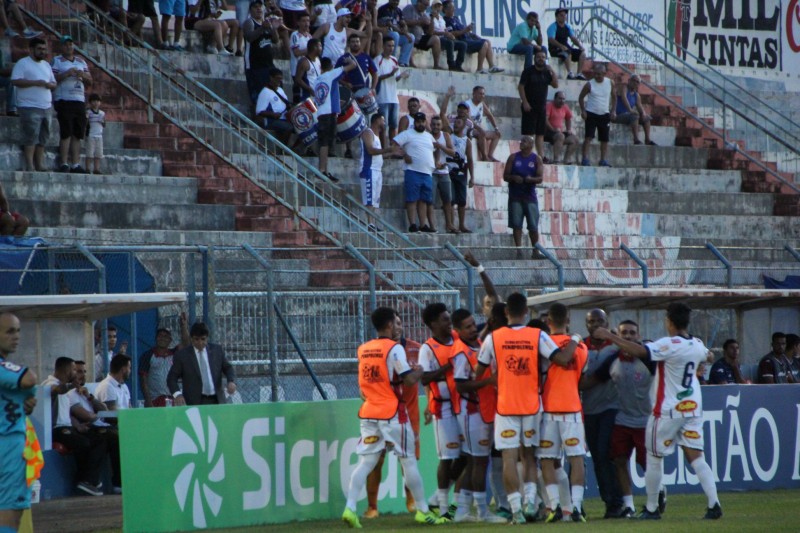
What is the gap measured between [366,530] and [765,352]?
831cm

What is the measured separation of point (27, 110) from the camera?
19594 millimetres

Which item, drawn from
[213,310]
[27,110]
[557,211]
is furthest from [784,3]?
[213,310]

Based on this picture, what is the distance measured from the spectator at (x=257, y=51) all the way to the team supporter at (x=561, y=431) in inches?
448

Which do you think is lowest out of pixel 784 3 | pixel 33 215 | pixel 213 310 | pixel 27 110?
pixel 213 310

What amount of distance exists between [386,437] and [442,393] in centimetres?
72

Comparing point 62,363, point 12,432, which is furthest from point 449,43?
point 12,432

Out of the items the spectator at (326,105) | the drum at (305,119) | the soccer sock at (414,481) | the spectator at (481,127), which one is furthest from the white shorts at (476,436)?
the spectator at (481,127)

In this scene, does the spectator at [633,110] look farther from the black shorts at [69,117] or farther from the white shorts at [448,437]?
the white shorts at [448,437]

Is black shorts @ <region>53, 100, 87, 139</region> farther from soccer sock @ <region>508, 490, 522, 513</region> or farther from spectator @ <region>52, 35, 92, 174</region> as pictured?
soccer sock @ <region>508, 490, 522, 513</region>

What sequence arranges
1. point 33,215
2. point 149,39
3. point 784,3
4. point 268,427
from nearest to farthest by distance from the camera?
point 268,427
point 33,215
point 149,39
point 784,3

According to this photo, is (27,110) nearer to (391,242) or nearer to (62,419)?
(391,242)

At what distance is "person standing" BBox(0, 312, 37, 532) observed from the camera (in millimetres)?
9508

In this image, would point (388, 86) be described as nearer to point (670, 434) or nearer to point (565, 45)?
point (565, 45)

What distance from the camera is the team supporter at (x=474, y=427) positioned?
42.2 feet
